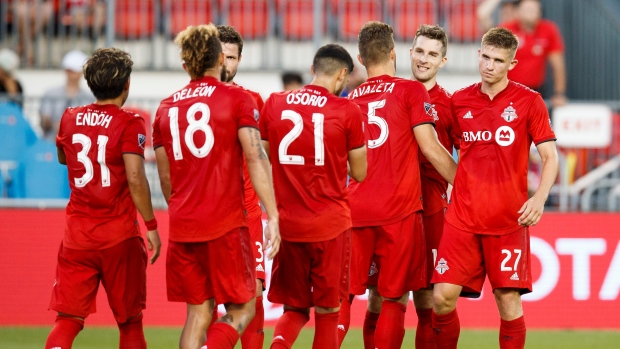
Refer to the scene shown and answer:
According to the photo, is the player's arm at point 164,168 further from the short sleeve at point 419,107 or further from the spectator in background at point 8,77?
the spectator in background at point 8,77

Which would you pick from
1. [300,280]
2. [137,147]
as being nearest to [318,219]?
[300,280]

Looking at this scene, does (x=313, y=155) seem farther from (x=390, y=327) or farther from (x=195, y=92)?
(x=390, y=327)

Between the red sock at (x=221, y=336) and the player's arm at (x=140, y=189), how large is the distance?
0.77 metres

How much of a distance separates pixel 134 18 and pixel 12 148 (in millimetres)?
4058

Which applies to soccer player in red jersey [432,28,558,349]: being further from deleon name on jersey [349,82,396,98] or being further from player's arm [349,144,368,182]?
player's arm [349,144,368,182]

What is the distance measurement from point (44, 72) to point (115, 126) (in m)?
8.93

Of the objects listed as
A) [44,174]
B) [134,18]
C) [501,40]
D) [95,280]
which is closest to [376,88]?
[501,40]

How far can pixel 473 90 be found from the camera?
7941mm

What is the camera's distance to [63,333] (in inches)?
291

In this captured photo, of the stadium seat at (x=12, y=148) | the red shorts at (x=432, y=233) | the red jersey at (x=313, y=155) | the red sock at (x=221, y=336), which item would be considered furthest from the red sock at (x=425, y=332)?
the stadium seat at (x=12, y=148)

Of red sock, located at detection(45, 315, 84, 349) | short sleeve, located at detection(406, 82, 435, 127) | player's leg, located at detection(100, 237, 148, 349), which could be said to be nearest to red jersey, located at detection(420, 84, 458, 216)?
short sleeve, located at detection(406, 82, 435, 127)

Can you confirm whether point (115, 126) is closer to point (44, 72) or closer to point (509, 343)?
point (509, 343)

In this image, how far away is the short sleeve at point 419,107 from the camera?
777 cm

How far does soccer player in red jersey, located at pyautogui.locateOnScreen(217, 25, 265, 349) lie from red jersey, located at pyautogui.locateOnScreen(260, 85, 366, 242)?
557 millimetres
